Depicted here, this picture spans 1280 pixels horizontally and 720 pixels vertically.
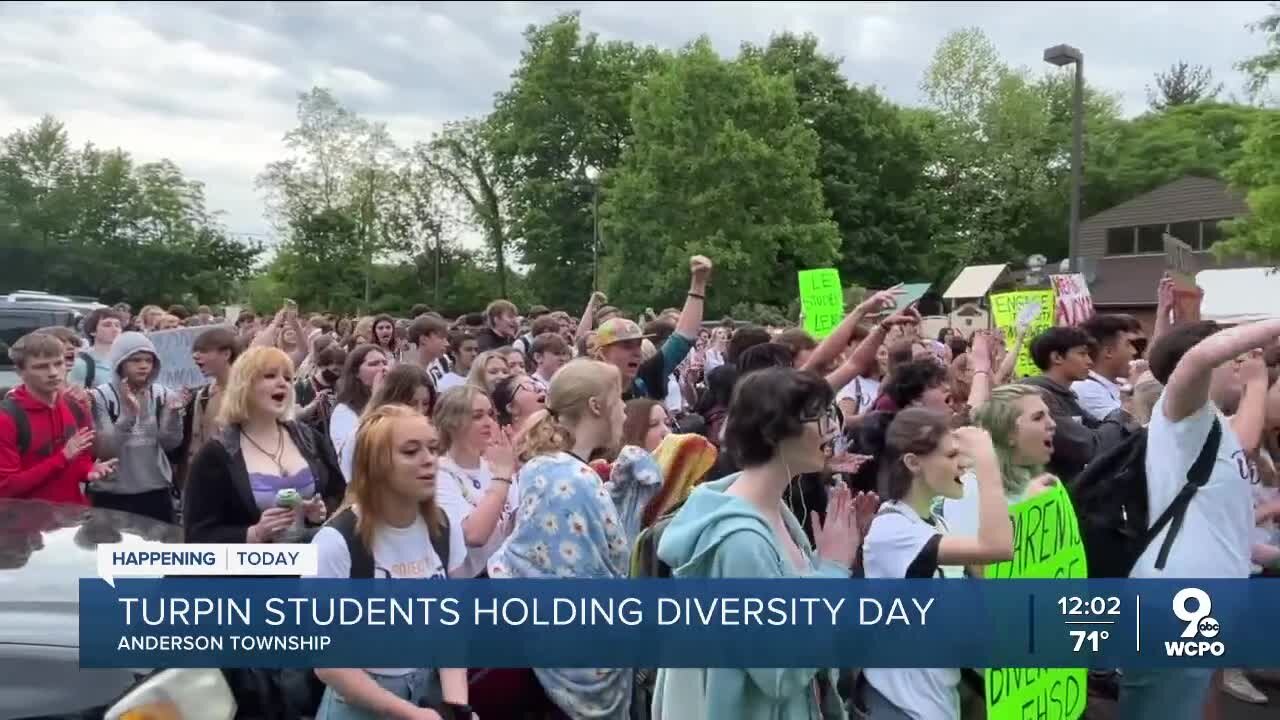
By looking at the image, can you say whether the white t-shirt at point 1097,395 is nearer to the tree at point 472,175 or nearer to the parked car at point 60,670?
the parked car at point 60,670

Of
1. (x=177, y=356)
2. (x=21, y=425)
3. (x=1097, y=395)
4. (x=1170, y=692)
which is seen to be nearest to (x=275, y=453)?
(x=21, y=425)

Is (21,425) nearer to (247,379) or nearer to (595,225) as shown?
(247,379)

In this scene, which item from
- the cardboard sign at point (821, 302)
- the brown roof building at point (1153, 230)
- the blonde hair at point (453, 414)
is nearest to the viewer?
the blonde hair at point (453, 414)

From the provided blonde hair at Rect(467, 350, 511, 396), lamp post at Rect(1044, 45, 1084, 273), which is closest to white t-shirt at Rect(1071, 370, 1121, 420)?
blonde hair at Rect(467, 350, 511, 396)

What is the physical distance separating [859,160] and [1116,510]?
53.3 metres

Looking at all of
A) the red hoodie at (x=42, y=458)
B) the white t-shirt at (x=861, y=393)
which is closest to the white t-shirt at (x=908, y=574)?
the white t-shirt at (x=861, y=393)

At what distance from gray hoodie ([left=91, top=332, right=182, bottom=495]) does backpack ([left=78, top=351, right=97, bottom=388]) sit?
1.67 metres

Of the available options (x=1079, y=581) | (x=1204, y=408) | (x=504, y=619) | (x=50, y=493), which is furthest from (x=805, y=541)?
(x=50, y=493)

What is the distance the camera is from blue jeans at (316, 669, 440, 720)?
11.2 feet

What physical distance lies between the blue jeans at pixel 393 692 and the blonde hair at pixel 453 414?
4.96 feet

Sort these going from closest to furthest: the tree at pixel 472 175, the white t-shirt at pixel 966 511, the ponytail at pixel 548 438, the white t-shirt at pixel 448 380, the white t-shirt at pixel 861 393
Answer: the ponytail at pixel 548 438, the white t-shirt at pixel 966 511, the white t-shirt at pixel 861 393, the white t-shirt at pixel 448 380, the tree at pixel 472 175

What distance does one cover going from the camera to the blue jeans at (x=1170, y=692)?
4.36m

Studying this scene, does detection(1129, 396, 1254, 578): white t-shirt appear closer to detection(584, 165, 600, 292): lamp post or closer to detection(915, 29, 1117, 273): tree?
detection(584, 165, 600, 292): lamp post

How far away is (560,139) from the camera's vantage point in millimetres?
55344
